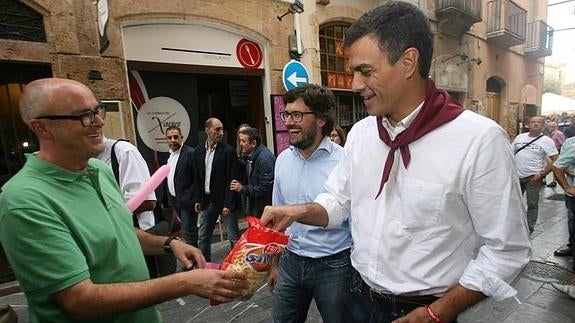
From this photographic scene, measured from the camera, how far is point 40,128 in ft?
4.67

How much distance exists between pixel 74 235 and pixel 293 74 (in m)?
6.19

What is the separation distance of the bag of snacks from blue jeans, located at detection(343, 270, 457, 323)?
48 centimetres

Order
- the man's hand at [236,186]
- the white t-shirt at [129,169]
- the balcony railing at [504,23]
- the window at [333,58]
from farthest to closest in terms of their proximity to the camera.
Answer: the balcony railing at [504,23]
the window at [333,58]
the man's hand at [236,186]
the white t-shirt at [129,169]

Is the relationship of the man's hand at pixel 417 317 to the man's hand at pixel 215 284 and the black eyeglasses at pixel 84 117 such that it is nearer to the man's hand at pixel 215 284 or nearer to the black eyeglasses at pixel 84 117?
the man's hand at pixel 215 284

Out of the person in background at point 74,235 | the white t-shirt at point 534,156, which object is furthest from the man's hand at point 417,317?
the white t-shirt at point 534,156

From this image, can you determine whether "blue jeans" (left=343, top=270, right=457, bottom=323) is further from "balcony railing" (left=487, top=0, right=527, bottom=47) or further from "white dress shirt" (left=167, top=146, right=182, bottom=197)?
"balcony railing" (left=487, top=0, right=527, bottom=47)

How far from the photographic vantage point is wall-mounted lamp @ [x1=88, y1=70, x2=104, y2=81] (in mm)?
4996

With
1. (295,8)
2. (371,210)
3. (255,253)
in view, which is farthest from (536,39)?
(255,253)

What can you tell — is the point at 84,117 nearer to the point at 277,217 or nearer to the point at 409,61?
the point at 277,217

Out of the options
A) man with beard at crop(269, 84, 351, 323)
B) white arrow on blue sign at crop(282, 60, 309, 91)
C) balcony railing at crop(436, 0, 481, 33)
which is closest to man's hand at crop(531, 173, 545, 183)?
white arrow on blue sign at crop(282, 60, 309, 91)

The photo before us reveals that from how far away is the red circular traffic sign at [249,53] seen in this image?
7.00 m

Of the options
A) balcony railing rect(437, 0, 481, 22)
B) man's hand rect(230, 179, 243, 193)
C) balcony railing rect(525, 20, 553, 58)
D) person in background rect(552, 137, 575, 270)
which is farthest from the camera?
balcony railing rect(525, 20, 553, 58)

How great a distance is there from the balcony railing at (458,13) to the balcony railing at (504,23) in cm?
194

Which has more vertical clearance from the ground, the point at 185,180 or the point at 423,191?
the point at 423,191
